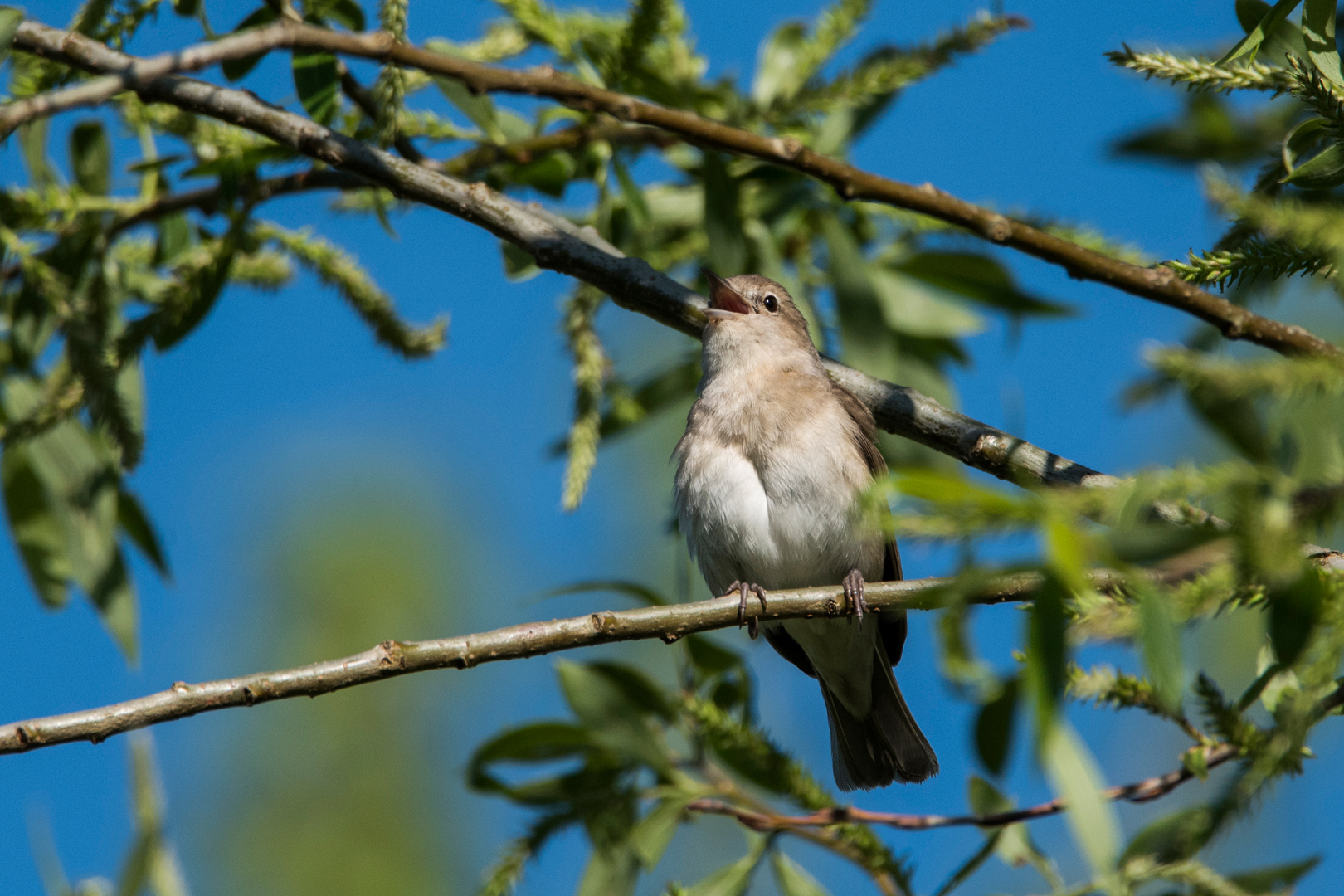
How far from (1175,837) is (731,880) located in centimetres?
174

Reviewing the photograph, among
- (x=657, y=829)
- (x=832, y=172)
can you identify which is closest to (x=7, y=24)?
(x=832, y=172)

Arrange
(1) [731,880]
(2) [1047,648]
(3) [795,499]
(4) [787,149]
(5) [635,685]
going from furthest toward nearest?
1. (3) [795,499]
2. (5) [635,685]
3. (1) [731,880]
4. (4) [787,149]
5. (2) [1047,648]

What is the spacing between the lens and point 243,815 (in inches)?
522

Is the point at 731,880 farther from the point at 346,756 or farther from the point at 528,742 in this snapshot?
the point at 346,756

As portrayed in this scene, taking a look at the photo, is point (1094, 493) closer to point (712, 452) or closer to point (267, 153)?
point (267, 153)

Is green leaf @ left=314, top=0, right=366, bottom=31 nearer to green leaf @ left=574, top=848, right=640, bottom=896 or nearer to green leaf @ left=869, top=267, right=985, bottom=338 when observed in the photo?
green leaf @ left=869, top=267, right=985, bottom=338

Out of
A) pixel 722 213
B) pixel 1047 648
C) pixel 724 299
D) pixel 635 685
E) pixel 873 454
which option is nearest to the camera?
pixel 1047 648

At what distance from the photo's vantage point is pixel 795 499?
5.41 meters

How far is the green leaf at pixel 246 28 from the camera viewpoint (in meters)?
3.79

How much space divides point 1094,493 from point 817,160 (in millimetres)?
2003

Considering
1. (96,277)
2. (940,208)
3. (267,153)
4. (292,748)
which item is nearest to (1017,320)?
(940,208)

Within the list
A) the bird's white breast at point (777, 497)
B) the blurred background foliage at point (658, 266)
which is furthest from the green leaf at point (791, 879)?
the bird's white breast at point (777, 497)

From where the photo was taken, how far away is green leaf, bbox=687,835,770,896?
389 cm

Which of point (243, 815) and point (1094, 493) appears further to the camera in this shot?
point (243, 815)
